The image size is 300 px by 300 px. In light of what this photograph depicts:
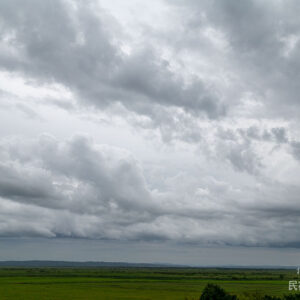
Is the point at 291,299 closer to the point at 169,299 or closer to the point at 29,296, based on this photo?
the point at 169,299

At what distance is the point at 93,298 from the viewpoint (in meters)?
95.0

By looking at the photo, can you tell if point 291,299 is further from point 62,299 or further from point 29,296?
point 29,296

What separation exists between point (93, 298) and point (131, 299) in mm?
9662

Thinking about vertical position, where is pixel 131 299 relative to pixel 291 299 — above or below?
below

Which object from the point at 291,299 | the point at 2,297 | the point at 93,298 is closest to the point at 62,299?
the point at 93,298

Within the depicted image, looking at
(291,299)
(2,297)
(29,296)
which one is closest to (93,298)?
(29,296)

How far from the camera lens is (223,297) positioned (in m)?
56.8

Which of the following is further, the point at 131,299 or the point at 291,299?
the point at 131,299

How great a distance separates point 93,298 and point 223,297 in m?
48.2

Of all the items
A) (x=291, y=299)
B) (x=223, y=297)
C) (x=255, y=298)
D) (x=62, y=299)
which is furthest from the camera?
(x=62, y=299)

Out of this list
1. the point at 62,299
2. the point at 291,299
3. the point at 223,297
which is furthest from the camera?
the point at 62,299

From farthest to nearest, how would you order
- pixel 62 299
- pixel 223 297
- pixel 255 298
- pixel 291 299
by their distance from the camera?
pixel 62 299
pixel 255 298
pixel 291 299
pixel 223 297

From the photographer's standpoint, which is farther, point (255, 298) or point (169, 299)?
point (169, 299)

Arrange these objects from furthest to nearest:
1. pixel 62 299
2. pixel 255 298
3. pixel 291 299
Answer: pixel 62 299, pixel 255 298, pixel 291 299
